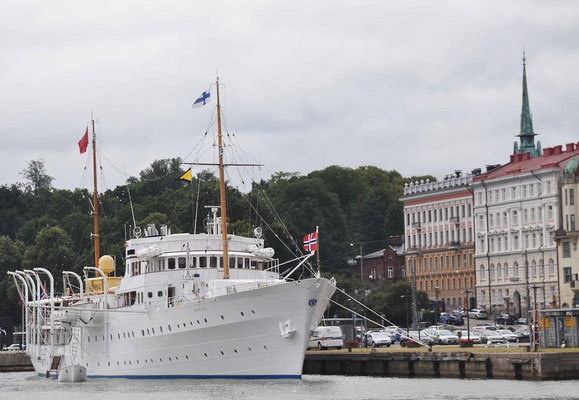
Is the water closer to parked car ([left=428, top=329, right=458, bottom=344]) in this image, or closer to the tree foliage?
parked car ([left=428, top=329, right=458, bottom=344])

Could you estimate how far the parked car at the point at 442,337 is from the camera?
4099 inches

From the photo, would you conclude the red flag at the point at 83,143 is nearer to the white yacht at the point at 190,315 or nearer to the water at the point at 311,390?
the white yacht at the point at 190,315

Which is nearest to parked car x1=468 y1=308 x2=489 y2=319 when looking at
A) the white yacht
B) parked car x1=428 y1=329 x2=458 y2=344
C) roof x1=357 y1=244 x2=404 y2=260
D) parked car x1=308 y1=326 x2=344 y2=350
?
roof x1=357 y1=244 x2=404 y2=260

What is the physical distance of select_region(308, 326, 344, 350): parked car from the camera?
94.7 m

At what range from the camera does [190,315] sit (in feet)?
255

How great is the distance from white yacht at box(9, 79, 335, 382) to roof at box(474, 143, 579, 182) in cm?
7491

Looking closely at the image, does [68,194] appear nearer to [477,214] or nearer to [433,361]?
[477,214]

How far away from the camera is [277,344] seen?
75.6 m

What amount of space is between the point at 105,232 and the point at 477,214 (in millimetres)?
43287

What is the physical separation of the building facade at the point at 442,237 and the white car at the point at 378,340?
65.1 metres

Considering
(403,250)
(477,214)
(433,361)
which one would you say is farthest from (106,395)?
(403,250)

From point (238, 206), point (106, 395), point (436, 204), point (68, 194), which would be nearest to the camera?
point (106, 395)

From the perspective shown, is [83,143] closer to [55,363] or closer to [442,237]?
[55,363]

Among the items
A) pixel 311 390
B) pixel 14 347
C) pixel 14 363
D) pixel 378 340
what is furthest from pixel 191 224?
pixel 311 390
